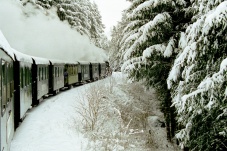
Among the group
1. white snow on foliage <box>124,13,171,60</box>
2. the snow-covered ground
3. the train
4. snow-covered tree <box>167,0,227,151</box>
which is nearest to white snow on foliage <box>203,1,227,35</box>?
snow-covered tree <box>167,0,227,151</box>

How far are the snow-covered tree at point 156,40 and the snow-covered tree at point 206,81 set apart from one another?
14.0 ft

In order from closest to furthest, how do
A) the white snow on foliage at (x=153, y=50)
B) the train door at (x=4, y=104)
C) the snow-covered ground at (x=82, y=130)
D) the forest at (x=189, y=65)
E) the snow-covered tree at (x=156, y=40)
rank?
the train door at (x=4, y=104) → the forest at (x=189, y=65) → the snow-covered ground at (x=82, y=130) → the snow-covered tree at (x=156, y=40) → the white snow on foliage at (x=153, y=50)

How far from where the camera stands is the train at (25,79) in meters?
6.35

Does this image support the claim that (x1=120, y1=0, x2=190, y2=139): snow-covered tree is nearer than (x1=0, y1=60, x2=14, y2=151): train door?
No

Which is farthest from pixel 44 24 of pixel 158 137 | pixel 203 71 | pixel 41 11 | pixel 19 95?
pixel 203 71

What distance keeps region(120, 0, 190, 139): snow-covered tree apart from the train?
431 cm

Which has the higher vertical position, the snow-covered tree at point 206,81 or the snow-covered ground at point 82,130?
the snow-covered tree at point 206,81

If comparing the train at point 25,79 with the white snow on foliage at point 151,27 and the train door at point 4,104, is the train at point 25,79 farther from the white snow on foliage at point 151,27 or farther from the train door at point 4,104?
the white snow on foliage at point 151,27

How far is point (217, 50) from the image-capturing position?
25.2ft

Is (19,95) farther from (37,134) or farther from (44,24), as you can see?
(44,24)

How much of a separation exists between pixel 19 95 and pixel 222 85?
6.61 m

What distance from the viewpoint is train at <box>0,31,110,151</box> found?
6348 mm

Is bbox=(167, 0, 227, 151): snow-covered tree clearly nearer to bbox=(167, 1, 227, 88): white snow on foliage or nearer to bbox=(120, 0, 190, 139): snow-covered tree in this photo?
bbox=(167, 1, 227, 88): white snow on foliage

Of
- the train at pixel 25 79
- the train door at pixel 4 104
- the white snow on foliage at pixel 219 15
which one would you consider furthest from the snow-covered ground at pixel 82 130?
the white snow on foliage at pixel 219 15
